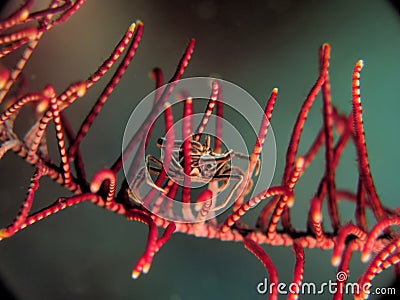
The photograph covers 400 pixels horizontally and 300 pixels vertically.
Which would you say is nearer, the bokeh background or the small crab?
the small crab

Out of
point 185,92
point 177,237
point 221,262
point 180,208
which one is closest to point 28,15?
point 185,92

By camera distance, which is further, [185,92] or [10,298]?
[10,298]

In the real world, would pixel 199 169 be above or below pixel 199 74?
below

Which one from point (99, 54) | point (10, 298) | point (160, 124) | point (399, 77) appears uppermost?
point (399, 77)

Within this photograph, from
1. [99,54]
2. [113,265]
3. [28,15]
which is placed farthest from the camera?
[99,54]

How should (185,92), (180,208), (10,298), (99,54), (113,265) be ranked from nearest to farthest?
(185,92)
(180,208)
(10,298)
(113,265)
(99,54)

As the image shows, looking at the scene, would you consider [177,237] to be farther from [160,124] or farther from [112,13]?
[112,13]

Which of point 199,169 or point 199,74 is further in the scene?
point 199,74

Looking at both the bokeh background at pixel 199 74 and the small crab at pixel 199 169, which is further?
the bokeh background at pixel 199 74
